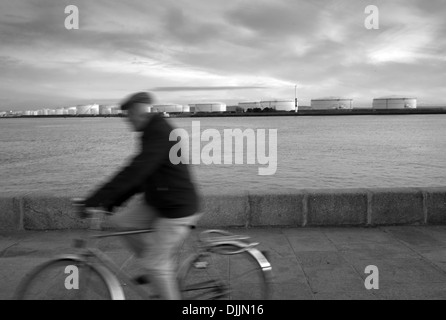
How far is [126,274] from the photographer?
9.52 ft

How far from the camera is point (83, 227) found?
591 centimetres

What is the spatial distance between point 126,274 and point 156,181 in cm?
70

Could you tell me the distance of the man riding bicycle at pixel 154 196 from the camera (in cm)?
262

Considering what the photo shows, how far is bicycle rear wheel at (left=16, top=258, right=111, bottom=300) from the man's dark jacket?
0.48 meters

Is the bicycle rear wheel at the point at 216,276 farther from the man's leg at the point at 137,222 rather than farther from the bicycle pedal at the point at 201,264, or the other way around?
the man's leg at the point at 137,222

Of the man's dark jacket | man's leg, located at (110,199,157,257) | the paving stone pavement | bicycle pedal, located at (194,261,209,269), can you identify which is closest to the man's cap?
the man's dark jacket

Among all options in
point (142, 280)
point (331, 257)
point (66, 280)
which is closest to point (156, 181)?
point (142, 280)

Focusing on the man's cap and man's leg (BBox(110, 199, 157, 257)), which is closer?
the man's cap

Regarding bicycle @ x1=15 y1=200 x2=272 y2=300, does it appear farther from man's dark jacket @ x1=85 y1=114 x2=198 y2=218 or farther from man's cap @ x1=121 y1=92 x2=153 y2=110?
man's cap @ x1=121 y1=92 x2=153 y2=110

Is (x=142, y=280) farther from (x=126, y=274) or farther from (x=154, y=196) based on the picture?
(x=154, y=196)

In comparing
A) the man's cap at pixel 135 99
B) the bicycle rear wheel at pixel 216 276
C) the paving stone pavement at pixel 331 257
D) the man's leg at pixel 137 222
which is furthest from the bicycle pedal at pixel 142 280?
the paving stone pavement at pixel 331 257

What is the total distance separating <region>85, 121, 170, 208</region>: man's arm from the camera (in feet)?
8.54
